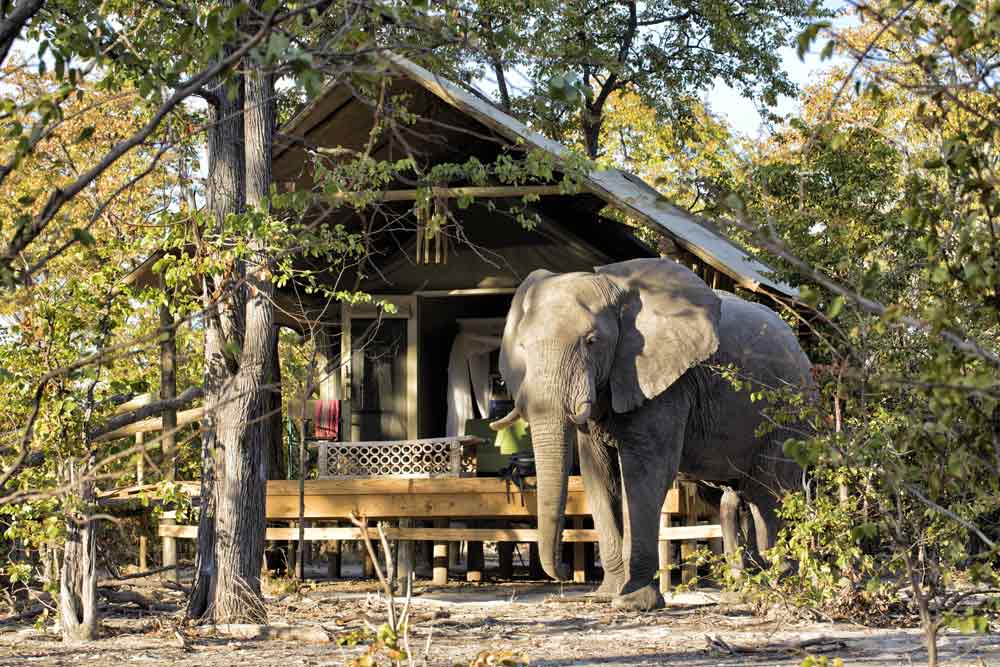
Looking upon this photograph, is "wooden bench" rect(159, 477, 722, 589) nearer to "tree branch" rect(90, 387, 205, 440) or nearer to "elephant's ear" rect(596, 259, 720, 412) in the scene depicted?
"elephant's ear" rect(596, 259, 720, 412)

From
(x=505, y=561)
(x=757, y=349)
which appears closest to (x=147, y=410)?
(x=757, y=349)

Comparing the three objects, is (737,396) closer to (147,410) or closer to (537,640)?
(537,640)

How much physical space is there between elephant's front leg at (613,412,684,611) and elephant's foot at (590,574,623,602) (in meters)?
0.30

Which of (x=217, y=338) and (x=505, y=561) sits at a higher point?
(x=217, y=338)

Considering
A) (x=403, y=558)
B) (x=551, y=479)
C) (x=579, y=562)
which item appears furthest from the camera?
(x=403, y=558)

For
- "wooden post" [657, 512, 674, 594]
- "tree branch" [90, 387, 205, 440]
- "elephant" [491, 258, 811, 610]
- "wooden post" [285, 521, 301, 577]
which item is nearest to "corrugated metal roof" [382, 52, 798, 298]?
"elephant" [491, 258, 811, 610]

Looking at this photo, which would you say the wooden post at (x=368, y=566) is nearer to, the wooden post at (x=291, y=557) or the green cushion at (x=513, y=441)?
the wooden post at (x=291, y=557)

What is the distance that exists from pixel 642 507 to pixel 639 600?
70 centimetres

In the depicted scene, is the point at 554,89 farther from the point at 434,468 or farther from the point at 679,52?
the point at 679,52

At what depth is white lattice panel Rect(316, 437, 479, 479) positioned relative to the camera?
15891mm

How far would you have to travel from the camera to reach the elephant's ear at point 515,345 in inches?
433

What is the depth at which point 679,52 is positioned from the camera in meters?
25.7

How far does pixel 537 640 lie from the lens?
9.09 meters

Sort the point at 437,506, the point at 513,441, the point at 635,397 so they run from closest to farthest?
the point at 635,397 → the point at 437,506 → the point at 513,441
